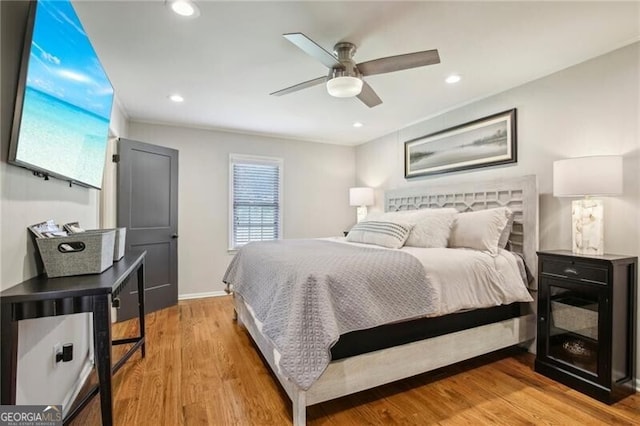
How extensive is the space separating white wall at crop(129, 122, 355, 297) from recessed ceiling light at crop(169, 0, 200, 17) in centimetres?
271

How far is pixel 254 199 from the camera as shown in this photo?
485 centimetres

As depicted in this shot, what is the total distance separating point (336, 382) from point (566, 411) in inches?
58.0

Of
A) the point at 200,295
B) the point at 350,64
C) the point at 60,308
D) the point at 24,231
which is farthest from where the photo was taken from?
the point at 200,295

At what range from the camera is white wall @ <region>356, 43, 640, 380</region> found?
2193 mm

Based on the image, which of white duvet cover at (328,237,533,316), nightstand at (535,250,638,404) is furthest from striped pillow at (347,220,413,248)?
nightstand at (535,250,638,404)

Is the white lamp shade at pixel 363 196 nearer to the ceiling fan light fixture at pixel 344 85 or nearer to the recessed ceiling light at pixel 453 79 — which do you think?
the recessed ceiling light at pixel 453 79

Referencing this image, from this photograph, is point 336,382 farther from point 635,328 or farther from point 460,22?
point 460,22

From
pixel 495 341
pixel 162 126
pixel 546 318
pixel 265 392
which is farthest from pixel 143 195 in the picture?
pixel 546 318

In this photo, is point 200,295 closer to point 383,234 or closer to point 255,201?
point 255,201

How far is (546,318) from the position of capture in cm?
236

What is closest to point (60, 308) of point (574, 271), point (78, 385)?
point (78, 385)

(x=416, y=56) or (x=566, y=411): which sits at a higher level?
(x=416, y=56)

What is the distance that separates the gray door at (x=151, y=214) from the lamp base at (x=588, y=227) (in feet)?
14.0
